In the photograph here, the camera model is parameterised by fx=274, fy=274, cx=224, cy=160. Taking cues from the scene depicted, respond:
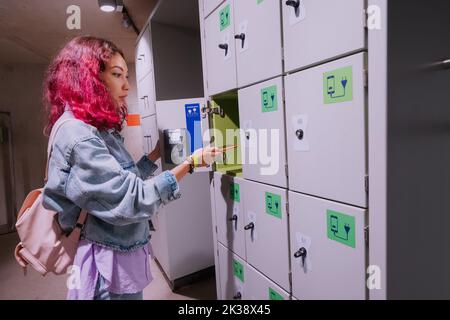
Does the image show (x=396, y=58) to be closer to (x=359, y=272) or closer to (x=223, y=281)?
(x=359, y=272)

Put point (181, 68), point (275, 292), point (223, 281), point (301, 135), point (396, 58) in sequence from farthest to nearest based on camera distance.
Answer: point (181, 68) → point (223, 281) → point (275, 292) → point (301, 135) → point (396, 58)

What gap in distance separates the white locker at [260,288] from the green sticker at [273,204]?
1.03 ft

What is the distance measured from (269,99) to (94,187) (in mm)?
702

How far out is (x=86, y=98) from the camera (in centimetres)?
100

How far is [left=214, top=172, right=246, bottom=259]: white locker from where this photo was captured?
4.54ft

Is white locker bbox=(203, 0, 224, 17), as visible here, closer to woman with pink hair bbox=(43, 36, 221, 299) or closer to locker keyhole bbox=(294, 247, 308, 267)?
woman with pink hair bbox=(43, 36, 221, 299)

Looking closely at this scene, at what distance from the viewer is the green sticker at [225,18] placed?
126 cm

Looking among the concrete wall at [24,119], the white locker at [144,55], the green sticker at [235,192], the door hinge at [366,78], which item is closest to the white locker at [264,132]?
the green sticker at [235,192]

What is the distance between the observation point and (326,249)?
0.89 metres

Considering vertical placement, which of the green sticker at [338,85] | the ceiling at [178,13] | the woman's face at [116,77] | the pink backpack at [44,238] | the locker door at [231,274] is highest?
the ceiling at [178,13]

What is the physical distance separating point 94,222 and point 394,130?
1022 millimetres

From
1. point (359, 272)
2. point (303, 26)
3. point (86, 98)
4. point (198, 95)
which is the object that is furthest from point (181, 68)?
point (359, 272)

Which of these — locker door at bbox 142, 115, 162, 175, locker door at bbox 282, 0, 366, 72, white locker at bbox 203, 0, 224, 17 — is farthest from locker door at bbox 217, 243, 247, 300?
white locker at bbox 203, 0, 224, 17

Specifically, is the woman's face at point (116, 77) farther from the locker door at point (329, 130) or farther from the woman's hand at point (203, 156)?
the locker door at point (329, 130)
